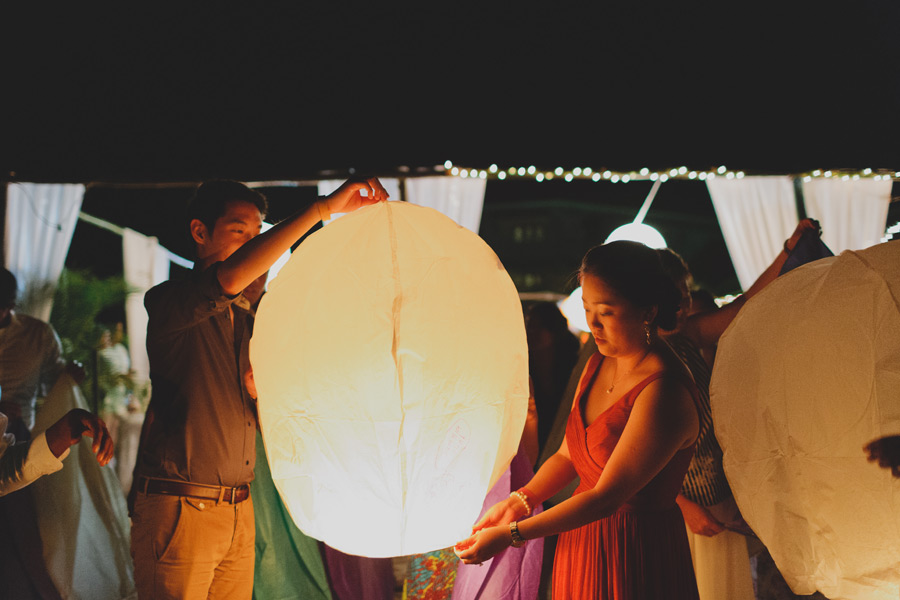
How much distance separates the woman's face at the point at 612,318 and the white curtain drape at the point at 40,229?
521cm

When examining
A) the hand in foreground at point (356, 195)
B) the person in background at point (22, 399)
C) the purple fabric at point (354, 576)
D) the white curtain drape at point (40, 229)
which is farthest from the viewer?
the white curtain drape at point (40, 229)

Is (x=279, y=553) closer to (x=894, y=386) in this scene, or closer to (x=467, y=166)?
(x=894, y=386)

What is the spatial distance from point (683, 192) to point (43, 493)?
26.4 m

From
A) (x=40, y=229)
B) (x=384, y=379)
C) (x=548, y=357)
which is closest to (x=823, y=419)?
(x=384, y=379)

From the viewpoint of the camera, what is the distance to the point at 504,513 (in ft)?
5.70

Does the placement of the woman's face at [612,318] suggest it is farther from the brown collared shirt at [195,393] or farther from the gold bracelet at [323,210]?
the brown collared shirt at [195,393]

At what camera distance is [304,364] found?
1.33 meters

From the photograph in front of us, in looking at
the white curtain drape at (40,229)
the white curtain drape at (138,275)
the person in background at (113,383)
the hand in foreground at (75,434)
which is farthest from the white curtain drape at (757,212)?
the white curtain drape at (40,229)

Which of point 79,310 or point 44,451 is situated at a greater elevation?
point 79,310

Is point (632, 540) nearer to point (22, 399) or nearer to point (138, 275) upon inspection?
point (22, 399)

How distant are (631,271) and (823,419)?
0.55 meters

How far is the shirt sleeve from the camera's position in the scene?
175 cm

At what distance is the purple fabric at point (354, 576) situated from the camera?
10.3 ft

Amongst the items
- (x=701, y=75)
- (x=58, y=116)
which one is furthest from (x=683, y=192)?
(x=58, y=116)
